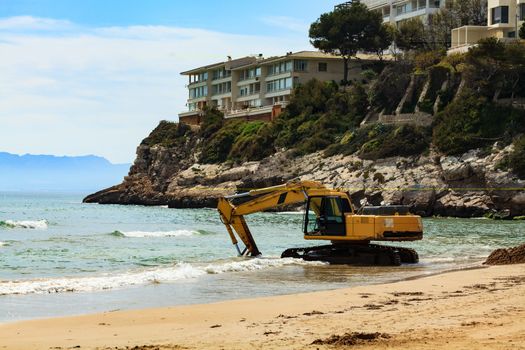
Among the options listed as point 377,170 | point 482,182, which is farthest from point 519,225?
point 377,170

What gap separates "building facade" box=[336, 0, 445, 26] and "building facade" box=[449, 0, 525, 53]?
16.5 m

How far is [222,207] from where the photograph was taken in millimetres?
31047

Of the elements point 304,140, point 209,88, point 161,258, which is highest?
point 209,88

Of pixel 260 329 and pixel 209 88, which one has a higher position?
pixel 209 88

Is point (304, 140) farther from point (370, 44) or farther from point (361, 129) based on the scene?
point (370, 44)

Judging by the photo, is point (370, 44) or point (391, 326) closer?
point (391, 326)

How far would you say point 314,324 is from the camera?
1435cm

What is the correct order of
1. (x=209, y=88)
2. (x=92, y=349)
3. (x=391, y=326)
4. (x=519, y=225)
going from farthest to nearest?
(x=209, y=88) → (x=519, y=225) → (x=391, y=326) → (x=92, y=349)

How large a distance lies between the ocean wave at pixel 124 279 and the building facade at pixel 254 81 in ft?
265

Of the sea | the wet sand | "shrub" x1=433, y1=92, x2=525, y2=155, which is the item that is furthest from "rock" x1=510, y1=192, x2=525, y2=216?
the wet sand

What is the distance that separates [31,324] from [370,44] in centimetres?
9148

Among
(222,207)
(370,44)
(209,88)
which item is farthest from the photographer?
(209,88)

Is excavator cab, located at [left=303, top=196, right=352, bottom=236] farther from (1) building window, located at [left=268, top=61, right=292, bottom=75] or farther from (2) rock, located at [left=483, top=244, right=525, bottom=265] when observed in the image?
(1) building window, located at [left=268, top=61, right=292, bottom=75]

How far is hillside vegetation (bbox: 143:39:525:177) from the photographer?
262 feet
